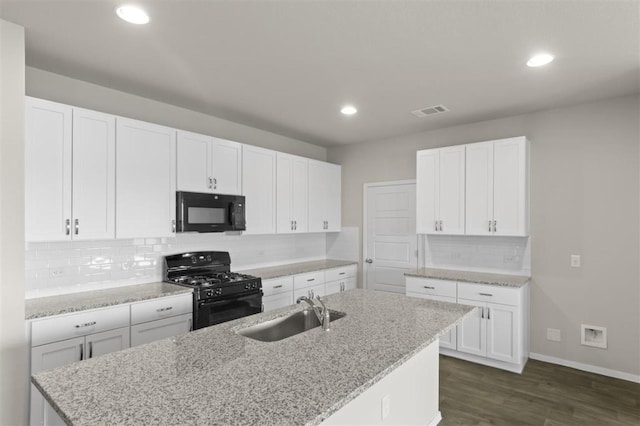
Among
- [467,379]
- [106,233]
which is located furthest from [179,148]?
[467,379]

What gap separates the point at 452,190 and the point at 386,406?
9.34 feet

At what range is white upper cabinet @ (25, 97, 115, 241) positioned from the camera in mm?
2568

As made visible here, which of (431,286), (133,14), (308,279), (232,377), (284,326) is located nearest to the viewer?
(232,377)

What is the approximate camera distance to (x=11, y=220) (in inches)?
86.8

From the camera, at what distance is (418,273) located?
4273 mm

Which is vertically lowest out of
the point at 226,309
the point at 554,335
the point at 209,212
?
the point at 554,335

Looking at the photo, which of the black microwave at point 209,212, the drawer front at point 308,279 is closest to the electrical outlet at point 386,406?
the black microwave at point 209,212

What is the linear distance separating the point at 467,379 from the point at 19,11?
14.3 feet

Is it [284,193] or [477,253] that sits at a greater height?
[284,193]

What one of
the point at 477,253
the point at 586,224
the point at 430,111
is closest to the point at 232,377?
the point at 430,111

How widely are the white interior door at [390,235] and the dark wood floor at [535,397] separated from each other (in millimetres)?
1517

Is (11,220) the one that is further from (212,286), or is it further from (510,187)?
(510,187)

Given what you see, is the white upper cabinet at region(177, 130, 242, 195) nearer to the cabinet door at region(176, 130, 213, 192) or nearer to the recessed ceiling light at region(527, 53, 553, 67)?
the cabinet door at region(176, 130, 213, 192)

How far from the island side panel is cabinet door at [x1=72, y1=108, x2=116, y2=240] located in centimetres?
236
